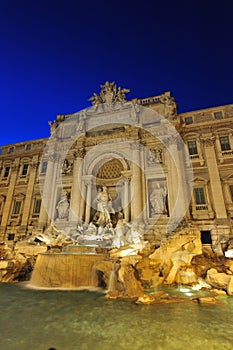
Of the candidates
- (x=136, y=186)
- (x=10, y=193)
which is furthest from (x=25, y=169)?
(x=136, y=186)

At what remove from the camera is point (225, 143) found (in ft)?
51.9

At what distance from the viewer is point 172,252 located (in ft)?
29.3

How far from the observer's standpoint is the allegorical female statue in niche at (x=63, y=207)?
1658 centimetres

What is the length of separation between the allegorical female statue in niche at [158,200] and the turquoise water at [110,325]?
8390 mm

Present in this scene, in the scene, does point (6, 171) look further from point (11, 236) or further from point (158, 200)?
point (158, 200)

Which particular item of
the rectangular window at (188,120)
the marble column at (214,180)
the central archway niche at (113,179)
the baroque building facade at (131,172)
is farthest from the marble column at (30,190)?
the marble column at (214,180)

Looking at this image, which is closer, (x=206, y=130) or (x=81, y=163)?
(x=206, y=130)

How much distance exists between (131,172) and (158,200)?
3192 mm

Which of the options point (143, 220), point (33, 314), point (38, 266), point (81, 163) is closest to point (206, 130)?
point (143, 220)

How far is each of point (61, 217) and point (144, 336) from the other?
13.9 meters

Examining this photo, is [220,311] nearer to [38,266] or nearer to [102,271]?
[102,271]

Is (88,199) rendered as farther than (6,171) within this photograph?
No

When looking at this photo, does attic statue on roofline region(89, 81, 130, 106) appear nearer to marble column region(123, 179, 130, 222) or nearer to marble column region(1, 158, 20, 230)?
marble column region(123, 179, 130, 222)

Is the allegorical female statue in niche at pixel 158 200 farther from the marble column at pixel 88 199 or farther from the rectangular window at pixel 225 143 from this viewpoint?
the rectangular window at pixel 225 143
